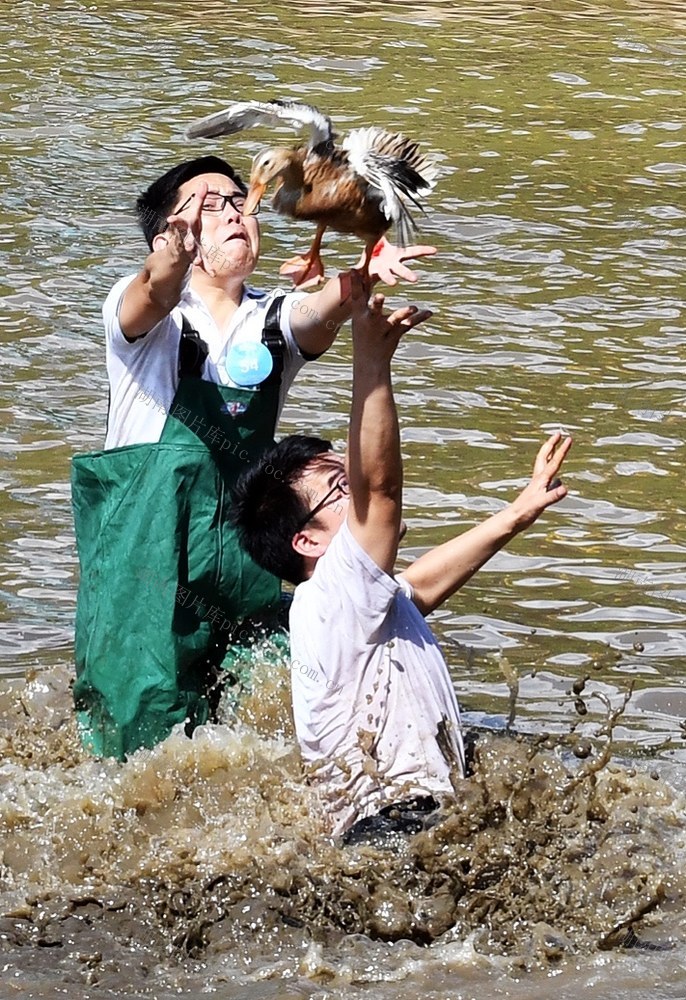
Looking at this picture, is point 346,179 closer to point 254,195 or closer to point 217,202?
point 254,195

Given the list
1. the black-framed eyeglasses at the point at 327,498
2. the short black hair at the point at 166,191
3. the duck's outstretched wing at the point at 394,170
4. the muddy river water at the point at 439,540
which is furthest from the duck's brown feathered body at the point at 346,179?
the muddy river water at the point at 439,540

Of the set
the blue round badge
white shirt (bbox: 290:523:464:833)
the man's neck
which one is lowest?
white shirt (bbox: 290:523:464:833)

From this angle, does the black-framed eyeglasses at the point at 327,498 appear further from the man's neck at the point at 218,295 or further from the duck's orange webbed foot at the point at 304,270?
the man's neck at the point at 218,295

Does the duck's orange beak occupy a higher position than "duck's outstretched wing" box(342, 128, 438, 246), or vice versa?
"duck's outstretched wing" box(342, 128, 438, 246)

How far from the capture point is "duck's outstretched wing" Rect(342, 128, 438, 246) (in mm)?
4012

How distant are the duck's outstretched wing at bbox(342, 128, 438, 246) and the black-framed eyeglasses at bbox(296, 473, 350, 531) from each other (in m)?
0.74

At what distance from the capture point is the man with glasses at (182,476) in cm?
491

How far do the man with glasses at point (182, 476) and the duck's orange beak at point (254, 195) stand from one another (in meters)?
0.66

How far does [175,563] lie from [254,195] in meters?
1.21

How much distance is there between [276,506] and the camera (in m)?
4.61

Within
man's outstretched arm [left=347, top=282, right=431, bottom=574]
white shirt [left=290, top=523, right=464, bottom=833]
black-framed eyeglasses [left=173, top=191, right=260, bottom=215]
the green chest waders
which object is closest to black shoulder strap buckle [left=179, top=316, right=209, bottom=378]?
the green chest waders

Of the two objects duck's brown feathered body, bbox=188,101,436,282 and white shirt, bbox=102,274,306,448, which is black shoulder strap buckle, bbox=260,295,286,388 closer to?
white shirt, bbox=102,274,306,448

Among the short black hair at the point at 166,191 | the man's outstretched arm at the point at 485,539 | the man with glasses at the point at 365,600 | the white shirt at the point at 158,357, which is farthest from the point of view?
the short black hair at the point at 166,191

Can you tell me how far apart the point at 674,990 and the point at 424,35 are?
13.3m
